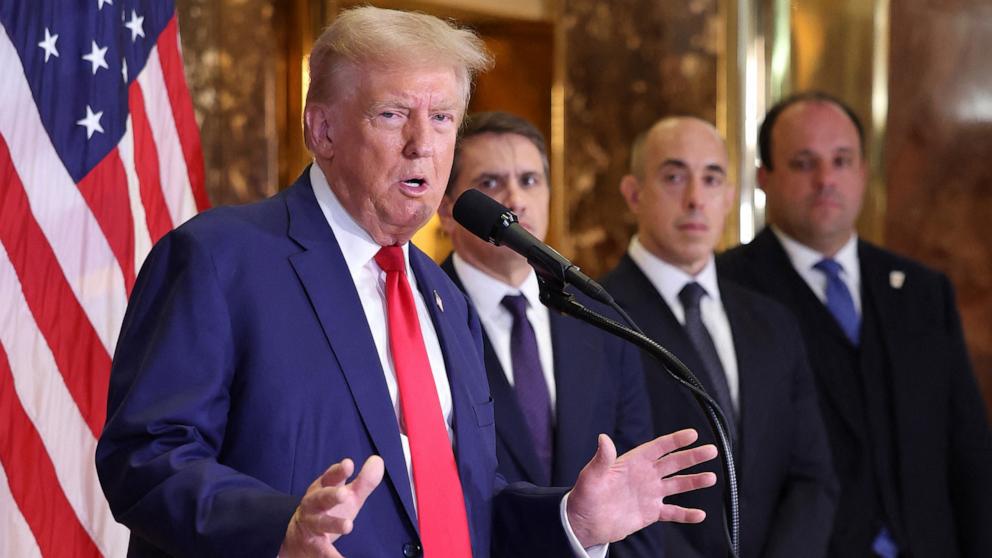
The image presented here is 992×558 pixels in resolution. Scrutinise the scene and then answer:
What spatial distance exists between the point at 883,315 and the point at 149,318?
2.31 metres

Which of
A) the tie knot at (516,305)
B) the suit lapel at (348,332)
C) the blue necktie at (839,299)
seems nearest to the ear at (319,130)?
the suit lapel at (348,332)

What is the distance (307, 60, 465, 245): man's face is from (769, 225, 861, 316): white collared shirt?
1863 mm

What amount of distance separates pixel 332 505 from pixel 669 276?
1.84 metres

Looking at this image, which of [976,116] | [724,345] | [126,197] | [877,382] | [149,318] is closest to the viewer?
[149,318]

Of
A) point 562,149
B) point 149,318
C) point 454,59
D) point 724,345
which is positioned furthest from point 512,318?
point 562,149

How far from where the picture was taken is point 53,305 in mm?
2514

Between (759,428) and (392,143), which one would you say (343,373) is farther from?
(759,428)

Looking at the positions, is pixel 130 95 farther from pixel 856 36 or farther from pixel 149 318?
pixel 856 36

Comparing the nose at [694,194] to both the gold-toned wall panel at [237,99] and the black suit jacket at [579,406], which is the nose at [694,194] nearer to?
the black suit jacket at [579,406]

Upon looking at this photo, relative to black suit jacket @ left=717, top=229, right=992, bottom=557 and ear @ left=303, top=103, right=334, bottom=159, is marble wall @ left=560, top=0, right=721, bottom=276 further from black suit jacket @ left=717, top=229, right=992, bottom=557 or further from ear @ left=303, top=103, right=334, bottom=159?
ear @ left=303, top=103, right=334, bottom=159

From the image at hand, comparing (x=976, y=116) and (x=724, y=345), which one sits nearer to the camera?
(x=724, y=345)

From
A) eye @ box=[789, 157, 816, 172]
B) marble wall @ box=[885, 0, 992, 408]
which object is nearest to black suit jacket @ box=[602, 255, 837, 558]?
eye @ box=[789, 157, 816, 172]

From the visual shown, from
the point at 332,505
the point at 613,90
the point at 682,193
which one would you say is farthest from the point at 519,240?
the point at 613,90

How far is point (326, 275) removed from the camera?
1928 millimetres
